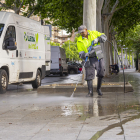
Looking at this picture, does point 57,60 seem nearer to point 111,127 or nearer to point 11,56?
point 11,56

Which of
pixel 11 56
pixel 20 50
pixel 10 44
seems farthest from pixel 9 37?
pixel 20 50

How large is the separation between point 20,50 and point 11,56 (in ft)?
2.39

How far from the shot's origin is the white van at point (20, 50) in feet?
38.1

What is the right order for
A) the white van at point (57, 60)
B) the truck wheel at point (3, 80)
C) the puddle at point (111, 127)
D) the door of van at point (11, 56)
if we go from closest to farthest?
the puddle at point (111, 127)
the truck wheel at point (3, 80)
the door of van at point (11, 56)
the white van at point (57, 60)

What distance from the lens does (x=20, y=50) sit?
41.6 feet

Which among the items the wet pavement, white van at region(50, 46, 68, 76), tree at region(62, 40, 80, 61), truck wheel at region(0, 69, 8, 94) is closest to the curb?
truck wheel at region(0, 69, 8, 94)

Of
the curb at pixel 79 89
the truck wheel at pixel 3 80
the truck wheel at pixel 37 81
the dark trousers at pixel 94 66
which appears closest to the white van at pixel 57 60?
the truck wheel at pixel 37 81

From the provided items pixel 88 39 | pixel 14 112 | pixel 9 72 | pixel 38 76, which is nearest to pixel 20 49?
pixel 9 72

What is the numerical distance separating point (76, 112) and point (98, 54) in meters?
3.01

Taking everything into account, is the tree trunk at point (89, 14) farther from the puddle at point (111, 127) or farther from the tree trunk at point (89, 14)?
the puddle at point (111, 127)

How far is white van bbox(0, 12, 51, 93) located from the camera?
1160 cm

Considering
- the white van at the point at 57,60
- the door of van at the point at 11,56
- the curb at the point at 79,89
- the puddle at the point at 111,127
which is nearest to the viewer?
the puddle at the point at 111,127

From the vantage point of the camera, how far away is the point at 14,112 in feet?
22.7

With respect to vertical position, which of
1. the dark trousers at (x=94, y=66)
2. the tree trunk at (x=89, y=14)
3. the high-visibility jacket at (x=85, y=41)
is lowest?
the dark trousers at (x=94, y=66)
